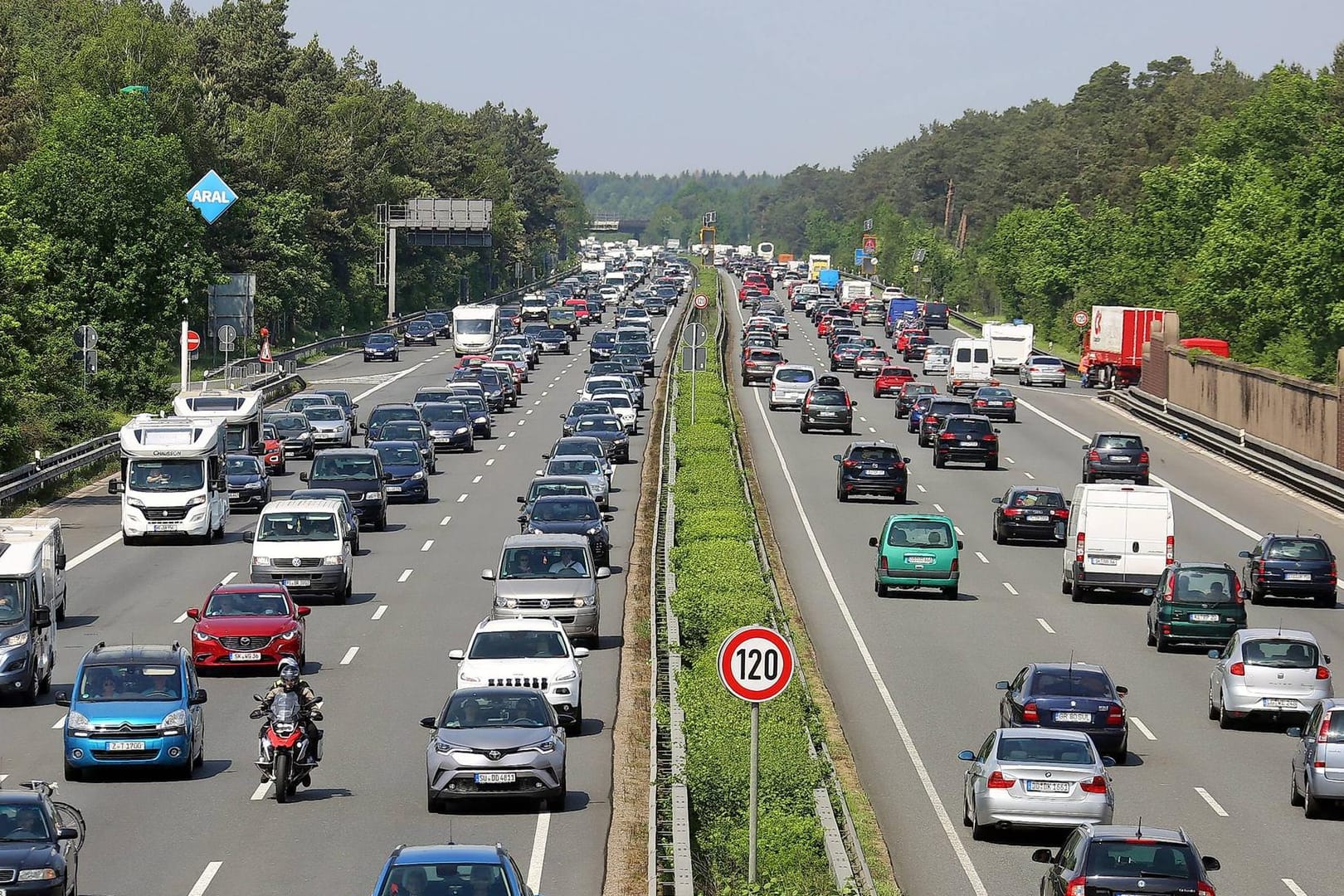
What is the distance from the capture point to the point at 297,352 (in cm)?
9819

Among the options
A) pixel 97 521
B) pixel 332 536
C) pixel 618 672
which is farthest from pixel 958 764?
pixel 97 521

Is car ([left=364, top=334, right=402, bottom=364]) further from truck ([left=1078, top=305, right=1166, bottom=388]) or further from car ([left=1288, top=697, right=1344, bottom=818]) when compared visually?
car ([left=1288, top=697, right=1344, bottom=818])

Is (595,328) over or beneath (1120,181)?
beneath

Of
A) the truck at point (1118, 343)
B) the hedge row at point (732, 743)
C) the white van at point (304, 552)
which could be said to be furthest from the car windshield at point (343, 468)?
the truck at point (1118, 343)

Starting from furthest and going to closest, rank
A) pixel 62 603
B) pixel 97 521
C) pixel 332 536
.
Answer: pixel 97 521 < pixel 332 536 < pixel 62 603

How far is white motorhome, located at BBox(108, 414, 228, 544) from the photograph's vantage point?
44.6 meters

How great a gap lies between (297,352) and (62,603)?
212ft

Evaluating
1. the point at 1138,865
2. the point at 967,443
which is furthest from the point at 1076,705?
the point at 967,443

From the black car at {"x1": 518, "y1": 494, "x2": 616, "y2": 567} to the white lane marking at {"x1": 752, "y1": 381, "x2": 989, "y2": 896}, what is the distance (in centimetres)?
457

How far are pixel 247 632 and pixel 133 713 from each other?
7.07 metres

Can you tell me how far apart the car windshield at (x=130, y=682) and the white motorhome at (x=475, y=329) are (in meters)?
77.6

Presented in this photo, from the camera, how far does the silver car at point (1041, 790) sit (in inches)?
839

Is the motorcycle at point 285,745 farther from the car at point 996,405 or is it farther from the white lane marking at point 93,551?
the car at point 996,405

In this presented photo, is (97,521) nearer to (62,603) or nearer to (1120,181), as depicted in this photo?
→ (62,603)
